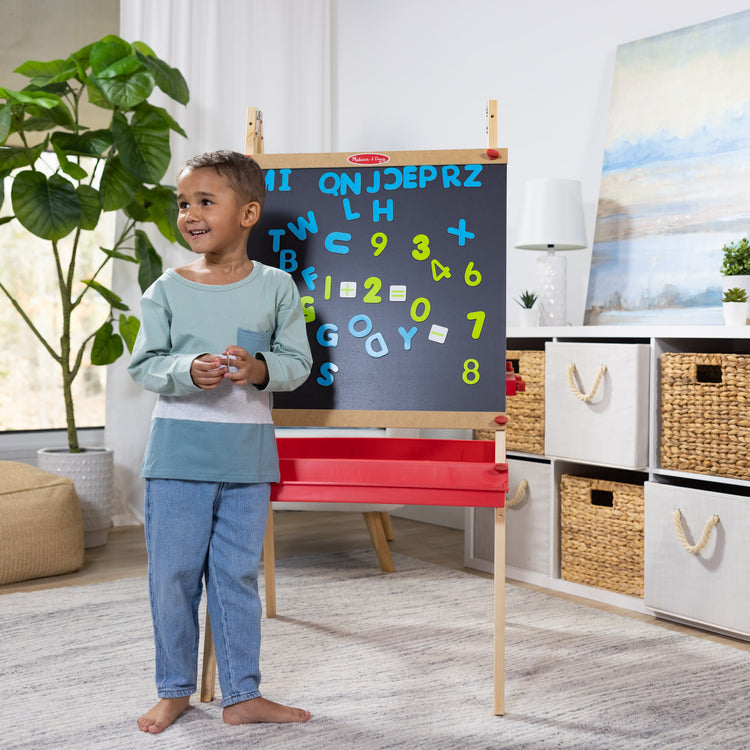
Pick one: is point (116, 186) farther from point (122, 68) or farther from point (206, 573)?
point (206, 573)

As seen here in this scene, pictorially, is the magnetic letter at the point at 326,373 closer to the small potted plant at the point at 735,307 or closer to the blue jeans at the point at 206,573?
the blue jeans at the point at 206,573

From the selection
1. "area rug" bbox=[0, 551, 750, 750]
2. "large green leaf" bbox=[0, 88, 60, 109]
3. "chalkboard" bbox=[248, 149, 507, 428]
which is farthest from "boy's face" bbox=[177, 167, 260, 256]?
"large green leaf" bbox=[0, 88, 60, 109]

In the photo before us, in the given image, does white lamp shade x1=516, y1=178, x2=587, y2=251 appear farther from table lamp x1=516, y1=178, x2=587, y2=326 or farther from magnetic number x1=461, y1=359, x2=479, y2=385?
magnetic number x1=461, y1=359, x2=479, y2=385

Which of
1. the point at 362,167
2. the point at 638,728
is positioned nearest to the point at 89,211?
the point at 362,167

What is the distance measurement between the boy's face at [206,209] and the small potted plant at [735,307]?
53.0 inches

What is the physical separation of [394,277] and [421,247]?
88 mm

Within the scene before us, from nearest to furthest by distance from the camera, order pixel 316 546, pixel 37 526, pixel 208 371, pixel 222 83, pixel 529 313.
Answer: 1. pixel 208 371
2. pixel 37 526
3. pixel 529 313
4. pixel 316 546
5. pixel 222 83

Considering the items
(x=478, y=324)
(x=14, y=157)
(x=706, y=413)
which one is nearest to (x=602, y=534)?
(x=706, y=413)

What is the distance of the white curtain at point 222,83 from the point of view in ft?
11.5

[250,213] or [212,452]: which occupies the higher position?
[250,213]

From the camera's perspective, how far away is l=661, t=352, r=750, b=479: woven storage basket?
2117mm

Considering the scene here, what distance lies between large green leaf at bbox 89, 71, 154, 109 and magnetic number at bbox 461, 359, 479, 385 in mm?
1686

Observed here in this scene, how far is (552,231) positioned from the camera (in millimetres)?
2680

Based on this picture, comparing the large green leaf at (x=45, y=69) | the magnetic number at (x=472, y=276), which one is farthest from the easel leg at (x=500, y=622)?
the large green leaf at (x=45, y=69)
